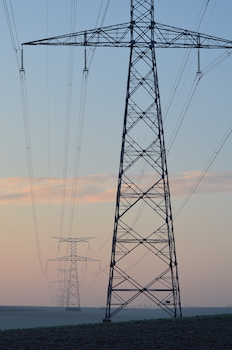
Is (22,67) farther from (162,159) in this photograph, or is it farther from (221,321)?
(221,321)

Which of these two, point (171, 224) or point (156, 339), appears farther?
point (171, 224)

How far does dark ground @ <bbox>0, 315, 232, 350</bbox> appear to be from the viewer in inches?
1345

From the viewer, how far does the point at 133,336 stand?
37250 millimetres

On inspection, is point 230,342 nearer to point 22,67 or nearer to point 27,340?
point 27,340

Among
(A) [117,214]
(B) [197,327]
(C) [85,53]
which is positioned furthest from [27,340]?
(C) [85,53]

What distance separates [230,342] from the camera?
33812 mm

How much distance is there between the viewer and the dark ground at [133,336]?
3416 cm

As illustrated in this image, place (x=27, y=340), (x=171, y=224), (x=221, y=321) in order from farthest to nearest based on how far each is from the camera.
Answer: (x=171, y=224)
(x=221, y=321)
(x=27, y=340)

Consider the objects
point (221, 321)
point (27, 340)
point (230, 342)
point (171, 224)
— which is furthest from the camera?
point (171, 224)

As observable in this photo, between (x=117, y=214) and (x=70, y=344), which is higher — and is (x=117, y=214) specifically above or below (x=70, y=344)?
above

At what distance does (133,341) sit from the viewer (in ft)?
117

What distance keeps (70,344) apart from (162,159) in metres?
22.5

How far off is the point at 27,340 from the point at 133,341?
244 inches

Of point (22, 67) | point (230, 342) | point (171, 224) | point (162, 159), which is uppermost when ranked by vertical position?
point (22, 67)
